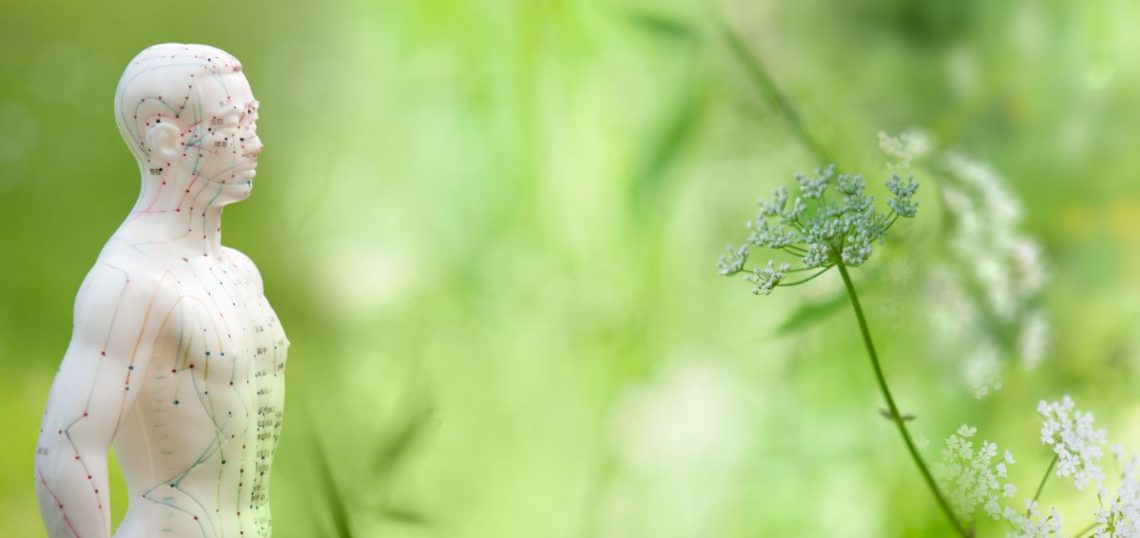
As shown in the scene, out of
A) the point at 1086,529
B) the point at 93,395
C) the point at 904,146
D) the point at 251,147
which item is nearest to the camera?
the point at 93,395

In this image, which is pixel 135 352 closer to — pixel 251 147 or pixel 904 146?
pixel 251 147

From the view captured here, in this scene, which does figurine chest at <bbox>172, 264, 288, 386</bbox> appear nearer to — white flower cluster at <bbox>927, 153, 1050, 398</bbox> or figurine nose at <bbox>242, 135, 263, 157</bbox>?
figurine nose at <bbox>242, 135, 263, 157</bbox>

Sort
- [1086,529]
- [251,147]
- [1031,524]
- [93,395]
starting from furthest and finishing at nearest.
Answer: [1086,529] → [1031,524] → [251,147] → [93,395]

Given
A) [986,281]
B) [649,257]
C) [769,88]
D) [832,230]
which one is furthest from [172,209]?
[986,281]

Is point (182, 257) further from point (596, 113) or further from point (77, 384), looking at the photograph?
point (596, 113)

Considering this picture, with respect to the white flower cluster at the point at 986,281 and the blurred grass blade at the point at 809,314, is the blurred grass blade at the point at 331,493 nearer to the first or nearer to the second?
the blurred grass blade at the point at 809,314

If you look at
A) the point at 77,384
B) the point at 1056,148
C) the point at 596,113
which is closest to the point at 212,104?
the point at 77,384
